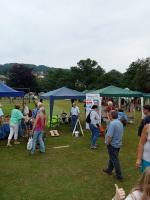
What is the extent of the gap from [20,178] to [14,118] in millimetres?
5246

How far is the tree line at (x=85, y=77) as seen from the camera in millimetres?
68062

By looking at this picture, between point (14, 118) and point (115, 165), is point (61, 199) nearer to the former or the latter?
point (115, 165)

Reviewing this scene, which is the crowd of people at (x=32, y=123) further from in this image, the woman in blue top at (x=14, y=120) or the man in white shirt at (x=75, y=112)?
the man in white shirt at (x=75, y=112)

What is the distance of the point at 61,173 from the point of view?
29.8ft

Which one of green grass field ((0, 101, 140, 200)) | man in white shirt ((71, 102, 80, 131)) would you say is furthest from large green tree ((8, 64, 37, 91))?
green grass field ((0, 101, 140, 200))

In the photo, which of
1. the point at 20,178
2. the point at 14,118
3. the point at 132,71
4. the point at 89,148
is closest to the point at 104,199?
the point at 20,178

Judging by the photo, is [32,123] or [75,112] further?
[75,112]

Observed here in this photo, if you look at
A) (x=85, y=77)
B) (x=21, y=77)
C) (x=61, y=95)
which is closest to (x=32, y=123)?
(x=61, y=95)

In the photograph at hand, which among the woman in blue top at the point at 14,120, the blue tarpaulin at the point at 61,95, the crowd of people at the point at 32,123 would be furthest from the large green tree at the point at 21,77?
the woman in blue top at the point at 14,120

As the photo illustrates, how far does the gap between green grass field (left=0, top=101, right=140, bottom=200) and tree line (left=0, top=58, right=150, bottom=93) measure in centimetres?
5270

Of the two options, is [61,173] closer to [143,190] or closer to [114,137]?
[114,137]

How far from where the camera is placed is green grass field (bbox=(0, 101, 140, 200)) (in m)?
7.36

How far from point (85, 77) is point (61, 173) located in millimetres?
100134

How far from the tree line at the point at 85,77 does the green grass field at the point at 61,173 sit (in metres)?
52.7
